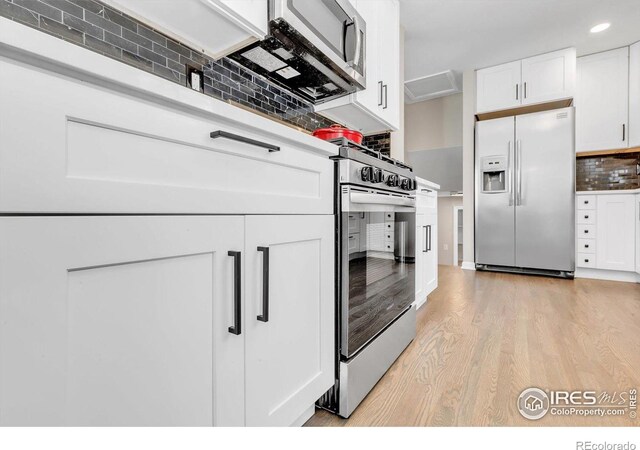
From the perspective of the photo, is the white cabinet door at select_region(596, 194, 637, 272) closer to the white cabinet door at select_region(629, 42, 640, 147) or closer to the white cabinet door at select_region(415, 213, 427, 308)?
the white cabinet door at select_region(629, 42, 640, 147)

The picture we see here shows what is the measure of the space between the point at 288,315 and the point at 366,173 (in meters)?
0.63

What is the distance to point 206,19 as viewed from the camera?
3.65 feet

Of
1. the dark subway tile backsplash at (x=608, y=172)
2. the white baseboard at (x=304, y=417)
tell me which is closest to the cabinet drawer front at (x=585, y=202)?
the dark subway tile backsplash at (x=608, y=172)

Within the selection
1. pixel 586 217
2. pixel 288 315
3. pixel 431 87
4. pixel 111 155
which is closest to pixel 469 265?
pixel 586 217

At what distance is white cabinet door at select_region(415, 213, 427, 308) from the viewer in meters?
2.17

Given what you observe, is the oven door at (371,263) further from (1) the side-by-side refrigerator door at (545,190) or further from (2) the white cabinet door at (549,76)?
(2) the white cabinet door at (549,76)

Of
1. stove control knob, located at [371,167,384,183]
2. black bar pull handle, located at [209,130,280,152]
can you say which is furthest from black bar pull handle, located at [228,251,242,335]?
stove control knob, located at [371,167,384,183]

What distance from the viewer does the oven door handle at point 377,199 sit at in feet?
3.66

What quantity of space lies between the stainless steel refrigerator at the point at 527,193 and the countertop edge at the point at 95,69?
383 cm

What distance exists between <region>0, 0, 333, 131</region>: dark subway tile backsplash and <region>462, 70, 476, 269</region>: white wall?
3.18 meters

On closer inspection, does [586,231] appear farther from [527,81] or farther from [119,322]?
[119,322]

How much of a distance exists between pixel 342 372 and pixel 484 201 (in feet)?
11.5

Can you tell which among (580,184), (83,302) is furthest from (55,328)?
(580,184)

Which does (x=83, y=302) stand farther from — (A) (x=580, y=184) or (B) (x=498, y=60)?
(A) (x=580, y=184)
